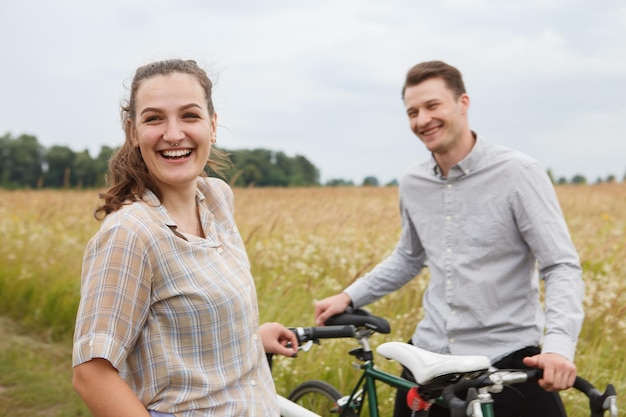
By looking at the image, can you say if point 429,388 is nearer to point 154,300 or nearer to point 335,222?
point 154,300

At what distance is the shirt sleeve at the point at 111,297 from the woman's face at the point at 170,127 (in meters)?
0.29

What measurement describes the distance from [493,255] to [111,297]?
1897mm

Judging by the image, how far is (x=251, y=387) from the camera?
2.12m

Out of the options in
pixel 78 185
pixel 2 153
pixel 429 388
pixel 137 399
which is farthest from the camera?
pixel 2 153

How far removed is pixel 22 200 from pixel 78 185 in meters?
2.53

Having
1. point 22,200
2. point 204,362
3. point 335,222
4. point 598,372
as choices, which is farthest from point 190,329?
point 22,200

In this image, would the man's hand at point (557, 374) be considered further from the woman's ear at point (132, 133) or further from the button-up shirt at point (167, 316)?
the woman's ear at point (132, 133)

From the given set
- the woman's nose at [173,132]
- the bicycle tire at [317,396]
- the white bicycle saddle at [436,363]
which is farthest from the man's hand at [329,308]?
the woman's nose at [173,132]

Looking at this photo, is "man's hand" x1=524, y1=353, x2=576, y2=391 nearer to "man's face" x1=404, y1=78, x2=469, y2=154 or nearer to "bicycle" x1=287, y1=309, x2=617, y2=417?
"bicycle" x1=287, y1=309, x2=617, y2=417

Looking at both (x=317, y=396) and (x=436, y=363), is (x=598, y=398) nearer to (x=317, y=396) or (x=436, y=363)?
(x=436, y=363)

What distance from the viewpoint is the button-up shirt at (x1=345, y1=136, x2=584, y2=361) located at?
9.94 ft

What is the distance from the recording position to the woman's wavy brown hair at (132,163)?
2.03m

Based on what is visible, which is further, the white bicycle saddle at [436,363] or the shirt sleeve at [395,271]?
the shirt sleeve at [395,271]

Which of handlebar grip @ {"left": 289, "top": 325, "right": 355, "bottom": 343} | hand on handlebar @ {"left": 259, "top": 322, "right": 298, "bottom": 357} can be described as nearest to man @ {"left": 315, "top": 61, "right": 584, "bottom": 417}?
handlebar grip @ {"left": 289, "top": 325, "right": 355, "bottom": 343}
